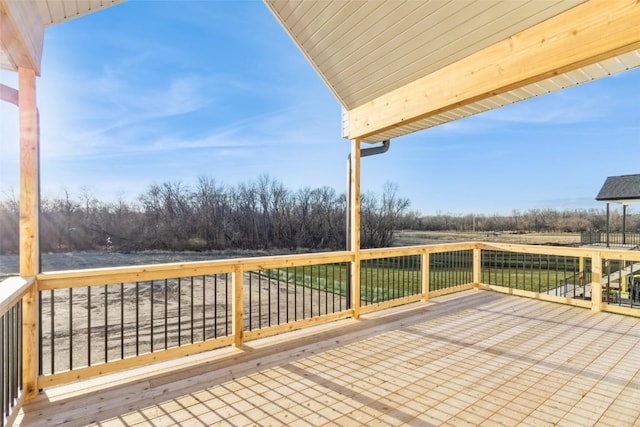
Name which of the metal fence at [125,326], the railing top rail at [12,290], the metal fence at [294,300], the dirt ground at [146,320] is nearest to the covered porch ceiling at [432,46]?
the railing top rail at [12,290]

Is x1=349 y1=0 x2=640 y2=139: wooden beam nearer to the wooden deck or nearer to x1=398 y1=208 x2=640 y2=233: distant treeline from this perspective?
the wooden deck

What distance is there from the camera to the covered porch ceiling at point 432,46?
202 centimetres

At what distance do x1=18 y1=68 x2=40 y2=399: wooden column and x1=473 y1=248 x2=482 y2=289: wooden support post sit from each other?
611 cm

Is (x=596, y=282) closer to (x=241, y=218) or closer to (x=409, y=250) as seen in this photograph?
(x=409, y=250)

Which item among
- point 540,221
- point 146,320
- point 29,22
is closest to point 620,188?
point 540,221

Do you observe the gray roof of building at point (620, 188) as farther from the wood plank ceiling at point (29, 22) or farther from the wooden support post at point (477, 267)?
the wood plank ceiling at point (29, 22)

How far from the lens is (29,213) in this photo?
230cm

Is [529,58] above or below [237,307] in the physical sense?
above

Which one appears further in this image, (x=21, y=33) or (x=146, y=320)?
(x=146, y=320)

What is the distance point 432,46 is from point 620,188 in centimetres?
1566

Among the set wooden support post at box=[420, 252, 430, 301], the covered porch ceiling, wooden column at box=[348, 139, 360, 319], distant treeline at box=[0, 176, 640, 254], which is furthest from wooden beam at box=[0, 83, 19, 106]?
distant treeline at box=[0, 176, 640, 254]

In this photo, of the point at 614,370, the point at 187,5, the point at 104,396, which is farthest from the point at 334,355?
the point at 187,5

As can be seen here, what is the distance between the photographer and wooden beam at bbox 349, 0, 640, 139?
195 cm

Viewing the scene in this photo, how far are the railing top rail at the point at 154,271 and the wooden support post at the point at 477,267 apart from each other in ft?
11.6
